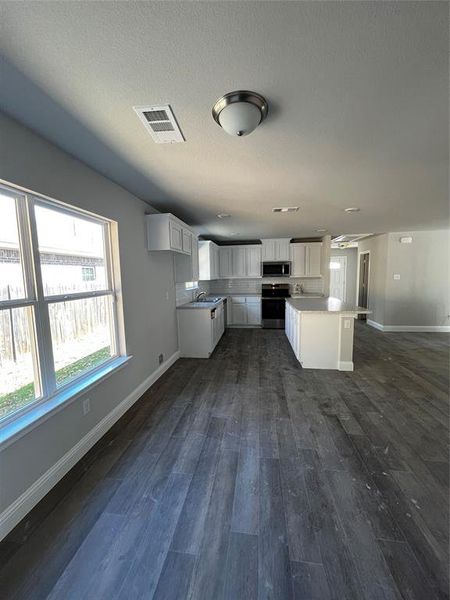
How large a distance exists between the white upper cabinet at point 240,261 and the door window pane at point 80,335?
4.31 metres

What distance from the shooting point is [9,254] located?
5.12ft

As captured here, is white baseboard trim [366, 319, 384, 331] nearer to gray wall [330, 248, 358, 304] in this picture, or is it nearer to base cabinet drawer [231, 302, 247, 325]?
gray wall [330, 248, 358, 304]

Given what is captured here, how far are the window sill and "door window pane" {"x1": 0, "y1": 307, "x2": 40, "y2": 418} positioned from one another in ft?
0.25

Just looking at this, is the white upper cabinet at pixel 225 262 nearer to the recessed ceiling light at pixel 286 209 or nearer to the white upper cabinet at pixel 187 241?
the white upper cabinet at pixel 187 241

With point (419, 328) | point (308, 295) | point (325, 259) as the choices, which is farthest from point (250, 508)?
point (419, 328)

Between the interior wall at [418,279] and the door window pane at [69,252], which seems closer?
the door window pane at [69,252]

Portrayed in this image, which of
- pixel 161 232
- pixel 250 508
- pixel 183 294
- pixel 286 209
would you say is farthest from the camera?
pixel 183 294

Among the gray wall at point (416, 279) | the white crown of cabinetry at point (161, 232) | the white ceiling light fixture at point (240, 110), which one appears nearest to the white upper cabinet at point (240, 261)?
the gray wall at point (416, 279)

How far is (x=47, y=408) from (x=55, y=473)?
49cm

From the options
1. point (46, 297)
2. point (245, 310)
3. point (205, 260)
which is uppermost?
point (205, 260)

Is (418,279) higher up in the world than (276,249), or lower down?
lower down

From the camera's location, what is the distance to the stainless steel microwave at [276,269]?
6.33m

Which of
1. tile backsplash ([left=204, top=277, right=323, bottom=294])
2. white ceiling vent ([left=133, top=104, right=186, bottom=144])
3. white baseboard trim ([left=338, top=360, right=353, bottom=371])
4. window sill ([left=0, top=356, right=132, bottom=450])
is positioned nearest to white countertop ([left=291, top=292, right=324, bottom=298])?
tile backsplash ([left=204, top=277, right=323, bottom=294])

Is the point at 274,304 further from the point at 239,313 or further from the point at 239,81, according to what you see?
the point at 239,81
